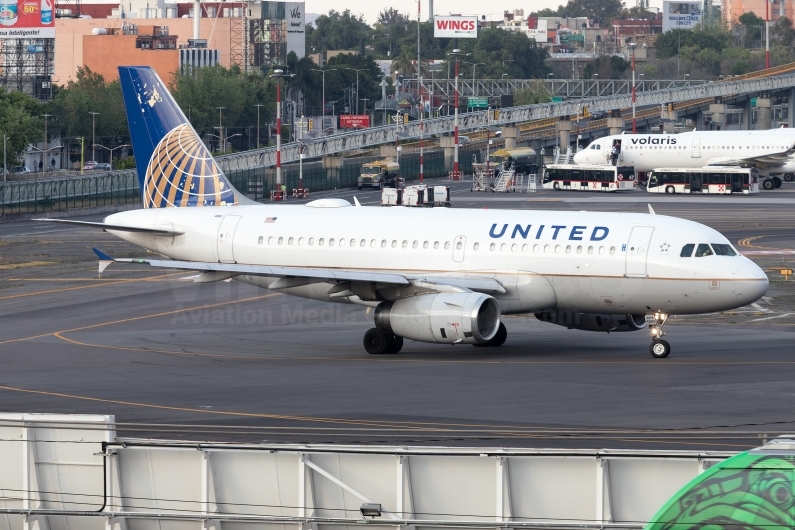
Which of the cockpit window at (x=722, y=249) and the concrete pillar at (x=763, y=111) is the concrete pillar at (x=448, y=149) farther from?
the cockpit window at (x=722, y=249)

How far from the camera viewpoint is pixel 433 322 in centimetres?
3822

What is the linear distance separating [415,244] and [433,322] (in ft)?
14.4

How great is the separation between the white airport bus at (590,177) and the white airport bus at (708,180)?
3035 millimetres

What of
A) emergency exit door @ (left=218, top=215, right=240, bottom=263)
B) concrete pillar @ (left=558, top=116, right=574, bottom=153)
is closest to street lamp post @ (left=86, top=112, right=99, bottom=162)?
concrete pillar @ (left=558, top=116, right=574, bottom=153)

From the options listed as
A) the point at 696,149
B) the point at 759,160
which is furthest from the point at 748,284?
the point at 759,160

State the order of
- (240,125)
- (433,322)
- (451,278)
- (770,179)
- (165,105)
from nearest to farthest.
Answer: (433,322)
(451,278)
(165,105)
(770,179)
(240,125)

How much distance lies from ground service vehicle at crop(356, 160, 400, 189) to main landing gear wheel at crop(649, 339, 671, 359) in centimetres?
8667

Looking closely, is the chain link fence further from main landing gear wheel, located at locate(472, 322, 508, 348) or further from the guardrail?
the guardrail

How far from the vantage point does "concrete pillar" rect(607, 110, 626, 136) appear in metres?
159

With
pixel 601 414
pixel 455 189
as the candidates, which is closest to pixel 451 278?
pixel 601 414

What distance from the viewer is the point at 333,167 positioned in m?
127

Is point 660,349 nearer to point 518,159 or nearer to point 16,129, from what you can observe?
point 16,129

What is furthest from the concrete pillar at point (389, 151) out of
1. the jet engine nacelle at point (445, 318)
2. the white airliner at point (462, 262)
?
the jet engine nacelle at point (445, 318)

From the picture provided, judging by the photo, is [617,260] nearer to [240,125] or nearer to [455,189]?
[455,189]
